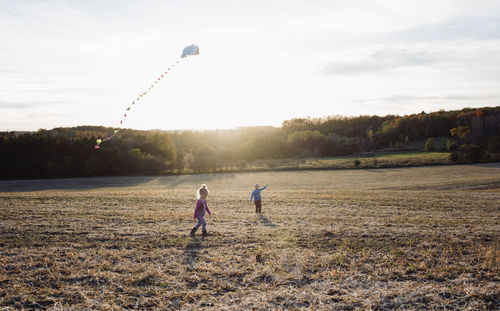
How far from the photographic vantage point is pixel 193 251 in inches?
413

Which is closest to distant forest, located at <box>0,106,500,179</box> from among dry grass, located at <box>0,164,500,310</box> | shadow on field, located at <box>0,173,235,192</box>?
shadow on field, located at <box>0,173,235,192</box>

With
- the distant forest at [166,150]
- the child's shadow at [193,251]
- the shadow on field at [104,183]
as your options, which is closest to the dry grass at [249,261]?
the child's shadow at [193,251]

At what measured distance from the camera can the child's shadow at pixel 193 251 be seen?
9508 mm

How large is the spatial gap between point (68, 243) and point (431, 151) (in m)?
91.4

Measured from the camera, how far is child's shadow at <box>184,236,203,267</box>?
9508 millimetres

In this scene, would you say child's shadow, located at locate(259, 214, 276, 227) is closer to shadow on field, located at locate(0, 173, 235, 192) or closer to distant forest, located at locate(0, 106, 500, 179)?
shadow on field, located at locate(0, 173, 235, 192)

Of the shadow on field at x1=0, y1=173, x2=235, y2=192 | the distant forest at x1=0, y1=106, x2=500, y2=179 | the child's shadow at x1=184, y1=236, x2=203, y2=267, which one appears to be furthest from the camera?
the distant forest at x1=0, y1=106, x2=500, y2=179

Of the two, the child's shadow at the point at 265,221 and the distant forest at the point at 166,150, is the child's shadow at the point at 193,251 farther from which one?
the distant forest at the point at 166,150

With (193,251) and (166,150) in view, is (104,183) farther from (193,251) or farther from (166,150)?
(193,251)

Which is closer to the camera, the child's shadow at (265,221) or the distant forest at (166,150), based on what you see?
the child's shadow at (265,221)

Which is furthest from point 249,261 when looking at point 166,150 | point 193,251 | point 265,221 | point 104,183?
point 166,150

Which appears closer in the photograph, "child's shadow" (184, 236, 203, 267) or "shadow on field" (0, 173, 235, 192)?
"child's shadow" (184, 236, 203, 267)

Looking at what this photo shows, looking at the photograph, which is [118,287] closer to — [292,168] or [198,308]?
[198,308]

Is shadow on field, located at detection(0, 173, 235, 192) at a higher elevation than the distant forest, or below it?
below
